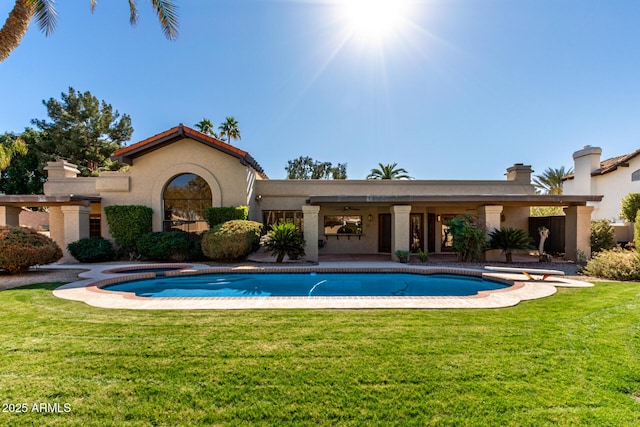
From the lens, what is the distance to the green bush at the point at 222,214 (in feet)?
55.7

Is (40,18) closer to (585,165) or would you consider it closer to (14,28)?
(14,28)

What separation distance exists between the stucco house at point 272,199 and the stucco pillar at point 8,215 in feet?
0.15

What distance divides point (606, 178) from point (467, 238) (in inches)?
885

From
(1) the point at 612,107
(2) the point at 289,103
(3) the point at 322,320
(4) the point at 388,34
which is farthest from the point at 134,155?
(1) the point at 612,107

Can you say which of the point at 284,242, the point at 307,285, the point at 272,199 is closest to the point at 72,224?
the point at 272,199

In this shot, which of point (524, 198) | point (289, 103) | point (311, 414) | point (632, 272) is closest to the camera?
point (311, 414)

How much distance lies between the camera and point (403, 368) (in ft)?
13.5

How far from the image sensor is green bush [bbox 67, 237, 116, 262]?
16.5m

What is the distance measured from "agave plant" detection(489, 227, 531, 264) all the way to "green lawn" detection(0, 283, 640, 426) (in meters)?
9.67

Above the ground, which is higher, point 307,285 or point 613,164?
point 613,164

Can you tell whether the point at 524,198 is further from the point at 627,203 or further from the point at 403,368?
the point at 403,368

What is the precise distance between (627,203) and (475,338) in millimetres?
23142

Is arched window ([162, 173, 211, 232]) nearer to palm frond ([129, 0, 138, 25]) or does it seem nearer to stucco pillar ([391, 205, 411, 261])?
palm frond ([129, 0, 138, 25])

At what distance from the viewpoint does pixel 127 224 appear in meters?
17.4
